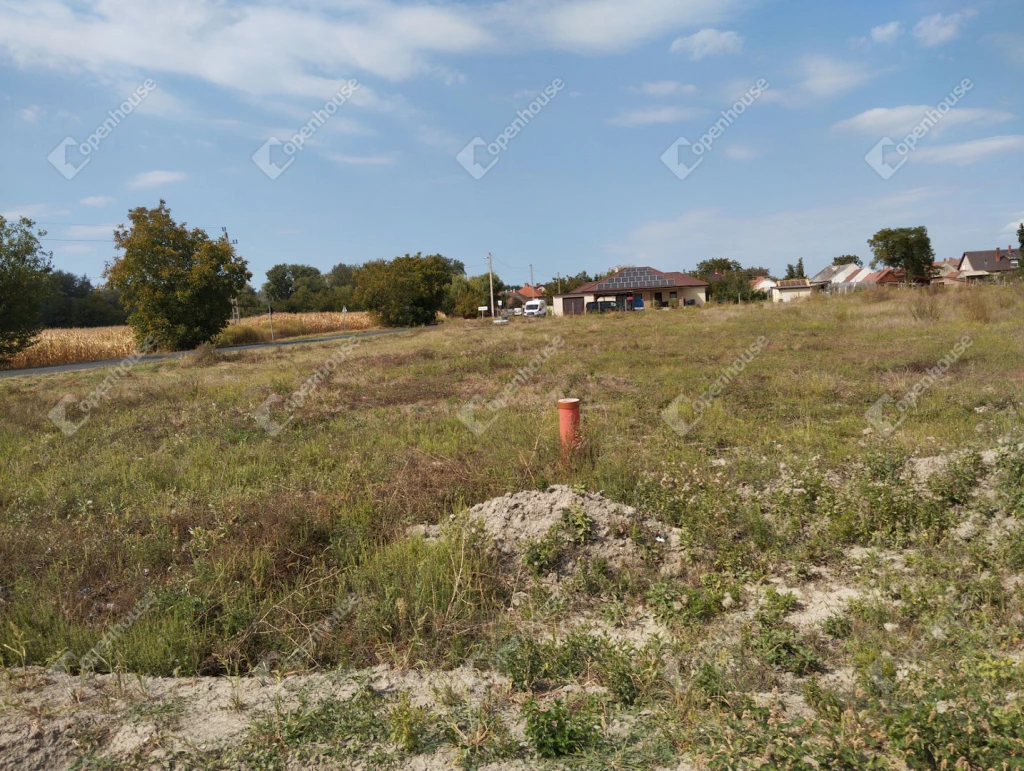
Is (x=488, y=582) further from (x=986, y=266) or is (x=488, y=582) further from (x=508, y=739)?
(x=986, y=266)

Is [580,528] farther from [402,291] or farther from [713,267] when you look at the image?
[713,267]

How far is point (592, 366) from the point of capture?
1498cm

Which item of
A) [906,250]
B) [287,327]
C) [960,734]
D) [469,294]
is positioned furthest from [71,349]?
[906,250]

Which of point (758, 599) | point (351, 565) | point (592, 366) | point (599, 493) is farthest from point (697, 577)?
point (592, 366)

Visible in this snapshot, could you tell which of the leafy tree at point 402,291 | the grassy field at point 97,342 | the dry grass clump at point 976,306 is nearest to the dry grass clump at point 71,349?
the grassy field at point 97,342

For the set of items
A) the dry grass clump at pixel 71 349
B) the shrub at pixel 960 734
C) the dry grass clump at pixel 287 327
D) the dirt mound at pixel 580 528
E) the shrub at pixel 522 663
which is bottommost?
the shrub at pixel 522 663

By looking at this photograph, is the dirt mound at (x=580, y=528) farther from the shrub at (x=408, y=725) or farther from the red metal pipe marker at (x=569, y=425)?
the shrub at (x=408, y=725)

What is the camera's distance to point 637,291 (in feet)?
217

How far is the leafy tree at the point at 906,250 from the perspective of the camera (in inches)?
2552

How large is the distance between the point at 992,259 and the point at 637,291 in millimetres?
50488

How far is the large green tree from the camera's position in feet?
181

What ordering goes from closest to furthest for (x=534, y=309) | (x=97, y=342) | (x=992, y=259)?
(x=97, y=342), (x=534, y=309), (x=992, y=259)

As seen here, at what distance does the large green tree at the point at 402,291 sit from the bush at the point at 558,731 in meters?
53.7

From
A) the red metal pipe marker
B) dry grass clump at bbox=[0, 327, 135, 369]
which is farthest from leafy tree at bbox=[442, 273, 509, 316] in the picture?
the red metal pipe marker
